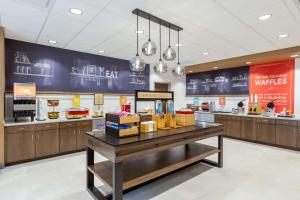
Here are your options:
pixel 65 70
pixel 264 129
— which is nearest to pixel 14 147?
pixel 65 70

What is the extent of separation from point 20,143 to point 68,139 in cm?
100

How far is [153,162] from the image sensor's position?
2.87 metres

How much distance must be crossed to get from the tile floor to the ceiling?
288 cm

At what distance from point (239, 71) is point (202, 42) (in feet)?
10.8

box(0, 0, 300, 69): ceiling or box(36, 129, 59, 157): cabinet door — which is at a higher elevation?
box(0, 0, 300, 69): ceiling

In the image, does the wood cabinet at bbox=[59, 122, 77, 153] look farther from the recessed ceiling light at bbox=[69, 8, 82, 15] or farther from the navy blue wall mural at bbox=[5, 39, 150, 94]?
the recessed ceiling light at bbox=[69, 8, 82, 15]

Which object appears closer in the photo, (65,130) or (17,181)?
(17,181)

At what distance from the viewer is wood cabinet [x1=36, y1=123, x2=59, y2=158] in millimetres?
4027

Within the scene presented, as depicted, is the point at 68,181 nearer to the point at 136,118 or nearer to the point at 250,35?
the point at 136,118

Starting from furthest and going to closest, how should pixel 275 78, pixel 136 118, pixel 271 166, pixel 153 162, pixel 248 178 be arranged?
pixel 275 78, pixel 271 166, pixel 248 178, pixel 153 162, pixel 136 118

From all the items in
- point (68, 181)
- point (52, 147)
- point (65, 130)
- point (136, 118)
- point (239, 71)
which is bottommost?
point (68, 181)

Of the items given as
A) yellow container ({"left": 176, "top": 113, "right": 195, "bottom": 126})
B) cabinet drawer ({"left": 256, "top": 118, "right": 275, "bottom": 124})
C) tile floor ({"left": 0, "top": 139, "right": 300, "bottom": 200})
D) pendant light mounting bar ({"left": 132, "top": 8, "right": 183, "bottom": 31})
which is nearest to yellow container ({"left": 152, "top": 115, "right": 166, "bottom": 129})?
yellow container ({"left": 176, "top": 113, "right": 195, "bottom": 126})

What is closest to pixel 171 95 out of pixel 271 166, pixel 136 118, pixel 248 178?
pixel 136 118

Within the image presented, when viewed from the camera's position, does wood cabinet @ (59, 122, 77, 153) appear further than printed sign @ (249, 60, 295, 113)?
No
